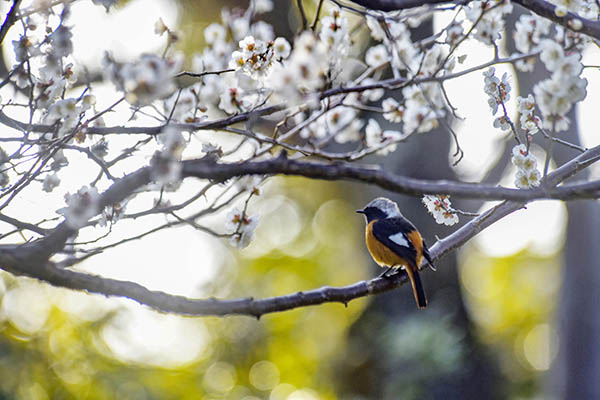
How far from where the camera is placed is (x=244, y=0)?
8305 mm

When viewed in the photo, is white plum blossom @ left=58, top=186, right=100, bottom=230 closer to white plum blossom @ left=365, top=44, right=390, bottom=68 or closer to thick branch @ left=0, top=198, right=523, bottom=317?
thick branch @ left=0, top=198, right=523, bottom=317

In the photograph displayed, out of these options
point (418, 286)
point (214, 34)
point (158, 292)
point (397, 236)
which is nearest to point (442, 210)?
point (418, 286)

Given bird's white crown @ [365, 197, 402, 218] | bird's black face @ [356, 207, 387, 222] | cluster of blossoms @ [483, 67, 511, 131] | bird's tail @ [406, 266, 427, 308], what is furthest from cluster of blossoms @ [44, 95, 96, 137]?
bird's white crown @ [365, 197, 402, 218]

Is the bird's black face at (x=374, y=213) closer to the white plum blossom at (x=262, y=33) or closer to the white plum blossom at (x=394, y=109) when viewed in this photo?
the white plum blossom at (x=394, y=109)

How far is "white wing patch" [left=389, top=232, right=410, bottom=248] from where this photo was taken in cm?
422

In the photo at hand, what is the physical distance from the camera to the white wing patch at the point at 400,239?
166 inches

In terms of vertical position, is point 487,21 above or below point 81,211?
above

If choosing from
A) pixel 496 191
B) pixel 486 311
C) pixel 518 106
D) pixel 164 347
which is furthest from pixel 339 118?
pixel 486 311

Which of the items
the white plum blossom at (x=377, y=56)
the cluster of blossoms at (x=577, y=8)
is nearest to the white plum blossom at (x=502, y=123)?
the cluster of blossoms at (x=577, y=8)

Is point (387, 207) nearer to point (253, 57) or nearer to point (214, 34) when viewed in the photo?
point (214, 34)

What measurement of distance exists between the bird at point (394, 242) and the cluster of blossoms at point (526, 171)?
3.47 ft

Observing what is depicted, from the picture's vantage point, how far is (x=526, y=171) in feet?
8.63

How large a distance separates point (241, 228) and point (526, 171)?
1.25 m

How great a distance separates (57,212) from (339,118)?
5.90 feet
